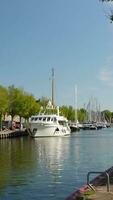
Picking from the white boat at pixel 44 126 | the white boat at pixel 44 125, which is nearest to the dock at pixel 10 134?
the white boat at pixel 44 125

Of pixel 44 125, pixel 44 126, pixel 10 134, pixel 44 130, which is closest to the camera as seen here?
pixel 44 125

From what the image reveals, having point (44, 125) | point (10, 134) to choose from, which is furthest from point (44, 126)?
point (10, 134)

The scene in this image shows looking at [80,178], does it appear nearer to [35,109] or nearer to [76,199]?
[76,199]

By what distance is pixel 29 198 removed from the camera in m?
27.9

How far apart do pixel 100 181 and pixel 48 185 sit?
8.40 m

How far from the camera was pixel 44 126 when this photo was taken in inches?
4523

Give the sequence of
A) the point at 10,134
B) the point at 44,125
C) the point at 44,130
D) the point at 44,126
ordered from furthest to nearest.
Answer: the point at 10,134 → the point at 44,130 → the point at 44,126 → the point at 44,125

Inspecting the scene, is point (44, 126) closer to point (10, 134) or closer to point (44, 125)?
point (44, 125)

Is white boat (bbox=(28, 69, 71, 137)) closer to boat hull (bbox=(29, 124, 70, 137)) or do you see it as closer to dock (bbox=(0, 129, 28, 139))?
boat hull (bbox=(29, 124, 70, 137))

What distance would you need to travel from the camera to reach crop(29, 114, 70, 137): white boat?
372ft

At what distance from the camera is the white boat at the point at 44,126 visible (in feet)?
372

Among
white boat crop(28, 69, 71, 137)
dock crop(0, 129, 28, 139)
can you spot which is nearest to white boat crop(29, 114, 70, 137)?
white boat crop(28, 69, 71, 137)

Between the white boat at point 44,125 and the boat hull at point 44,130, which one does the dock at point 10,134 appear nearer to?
the white boat at point 44,125

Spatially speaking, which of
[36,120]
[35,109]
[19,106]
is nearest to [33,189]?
[36,120]
